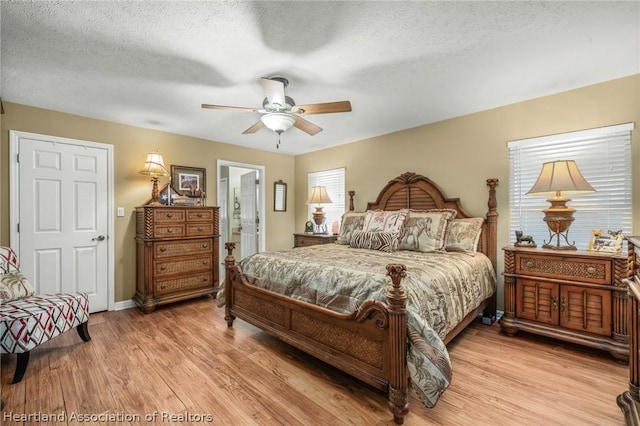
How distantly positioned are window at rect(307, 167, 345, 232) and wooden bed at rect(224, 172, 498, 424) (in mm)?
1935

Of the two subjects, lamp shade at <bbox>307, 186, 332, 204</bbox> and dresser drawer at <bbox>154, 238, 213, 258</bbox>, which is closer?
dresser drawer at <bbox>154, 238, 213, 258</bbox>

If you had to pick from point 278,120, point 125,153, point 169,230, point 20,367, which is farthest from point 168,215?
point 278,120

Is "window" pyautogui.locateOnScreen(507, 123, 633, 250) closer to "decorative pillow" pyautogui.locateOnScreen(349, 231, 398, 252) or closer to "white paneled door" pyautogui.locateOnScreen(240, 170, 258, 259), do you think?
"decorative pillow" pyautogui.locateOnScreen(349, 231, 398, 252)

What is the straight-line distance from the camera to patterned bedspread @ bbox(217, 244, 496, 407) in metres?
1.65

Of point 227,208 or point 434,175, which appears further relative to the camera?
point 227,208

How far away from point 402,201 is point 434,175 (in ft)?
1.74

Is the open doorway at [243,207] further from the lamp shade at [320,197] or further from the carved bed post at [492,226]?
the carved bed post at [492,226]

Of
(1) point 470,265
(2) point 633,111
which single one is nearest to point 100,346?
(1) point 470,265

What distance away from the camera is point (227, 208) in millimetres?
6461

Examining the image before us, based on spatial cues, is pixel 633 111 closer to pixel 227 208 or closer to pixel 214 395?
pixel 214 395

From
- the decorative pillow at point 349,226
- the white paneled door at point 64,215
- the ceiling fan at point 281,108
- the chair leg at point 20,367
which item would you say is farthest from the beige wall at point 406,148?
the ceiling fan at point 281,108

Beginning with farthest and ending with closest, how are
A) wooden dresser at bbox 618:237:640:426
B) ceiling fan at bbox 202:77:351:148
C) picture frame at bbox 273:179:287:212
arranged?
picture frame at bbox 273:179:287:212 < ceiling fan at bbox 202:77:351:148 < wooden dresser at bbox 618:237:640:426

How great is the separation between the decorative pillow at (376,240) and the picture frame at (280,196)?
2.36m

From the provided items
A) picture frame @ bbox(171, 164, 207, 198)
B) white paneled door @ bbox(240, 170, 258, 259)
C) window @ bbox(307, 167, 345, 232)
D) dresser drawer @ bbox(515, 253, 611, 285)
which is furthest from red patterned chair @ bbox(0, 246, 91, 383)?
dresser drawer @ bbox(515, 253, 611, 285)
